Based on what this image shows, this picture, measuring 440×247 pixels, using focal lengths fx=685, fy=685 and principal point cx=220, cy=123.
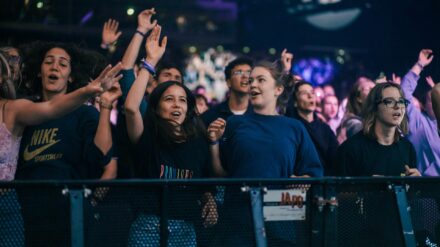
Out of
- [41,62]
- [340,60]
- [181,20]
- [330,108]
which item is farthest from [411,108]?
[181,20]

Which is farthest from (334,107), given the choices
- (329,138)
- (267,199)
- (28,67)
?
(267,199)

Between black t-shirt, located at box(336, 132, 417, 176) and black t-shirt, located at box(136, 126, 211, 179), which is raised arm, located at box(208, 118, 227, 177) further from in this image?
black t-shirt, located at box(336, 132, 417, 176)

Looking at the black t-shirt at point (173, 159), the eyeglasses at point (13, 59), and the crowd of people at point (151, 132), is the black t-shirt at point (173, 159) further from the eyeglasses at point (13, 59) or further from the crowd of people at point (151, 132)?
the eyeglasses at point (13, 59)

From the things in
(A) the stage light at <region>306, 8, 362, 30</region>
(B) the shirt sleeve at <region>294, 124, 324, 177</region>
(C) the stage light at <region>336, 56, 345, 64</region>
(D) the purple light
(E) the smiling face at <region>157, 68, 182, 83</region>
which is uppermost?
(D) the purple light

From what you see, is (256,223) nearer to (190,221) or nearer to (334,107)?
(190,221)

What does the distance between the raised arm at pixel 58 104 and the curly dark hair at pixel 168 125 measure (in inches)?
23.8

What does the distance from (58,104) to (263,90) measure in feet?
4.82

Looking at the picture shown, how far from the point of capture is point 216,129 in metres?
4.10

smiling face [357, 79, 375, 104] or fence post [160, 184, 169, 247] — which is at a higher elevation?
smiling face [357, 79, 375, 104]

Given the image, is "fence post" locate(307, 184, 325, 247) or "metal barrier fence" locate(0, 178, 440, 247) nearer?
"metal barrier fence" locate(0, 178, 440, 247)

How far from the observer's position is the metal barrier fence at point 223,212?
2865 mm

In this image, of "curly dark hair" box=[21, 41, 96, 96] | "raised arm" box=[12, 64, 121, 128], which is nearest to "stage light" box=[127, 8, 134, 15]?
"curly dark hair" box=[21, 41, 96, 96]

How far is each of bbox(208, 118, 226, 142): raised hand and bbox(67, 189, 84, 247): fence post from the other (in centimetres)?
136

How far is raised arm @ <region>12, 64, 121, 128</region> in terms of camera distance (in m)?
3.37
